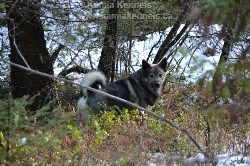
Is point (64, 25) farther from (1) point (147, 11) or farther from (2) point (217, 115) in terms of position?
(2) point (217, 115)

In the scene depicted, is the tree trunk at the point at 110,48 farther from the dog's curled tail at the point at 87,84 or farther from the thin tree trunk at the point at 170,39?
the dog's curled tail at the point at 87,84

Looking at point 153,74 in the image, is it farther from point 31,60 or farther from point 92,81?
point 31,60

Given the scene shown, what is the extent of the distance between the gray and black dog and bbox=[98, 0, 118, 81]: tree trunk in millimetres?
1398

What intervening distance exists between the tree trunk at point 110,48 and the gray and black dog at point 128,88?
1.40m

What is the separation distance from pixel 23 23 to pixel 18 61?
64 centimetres

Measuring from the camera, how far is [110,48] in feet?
33.2

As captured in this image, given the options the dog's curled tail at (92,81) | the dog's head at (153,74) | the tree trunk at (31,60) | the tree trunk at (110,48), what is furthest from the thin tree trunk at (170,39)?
the dog's curled tail at (92,81)

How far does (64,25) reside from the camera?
28.9 ft

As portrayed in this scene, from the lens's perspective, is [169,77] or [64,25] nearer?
[64,25]

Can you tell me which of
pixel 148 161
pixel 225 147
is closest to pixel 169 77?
pixel 225 147

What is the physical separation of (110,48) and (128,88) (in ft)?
6.46

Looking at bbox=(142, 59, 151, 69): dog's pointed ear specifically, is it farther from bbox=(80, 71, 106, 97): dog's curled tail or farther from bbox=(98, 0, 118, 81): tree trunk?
bbox=(98, 0, 118, 81): tree trunk

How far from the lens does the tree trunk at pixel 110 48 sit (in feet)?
31.5

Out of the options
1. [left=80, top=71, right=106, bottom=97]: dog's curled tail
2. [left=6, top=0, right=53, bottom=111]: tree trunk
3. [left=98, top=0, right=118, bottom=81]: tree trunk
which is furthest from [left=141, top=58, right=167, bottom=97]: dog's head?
[left=6, top=0, right=53, bottom=111]: tree trunk
